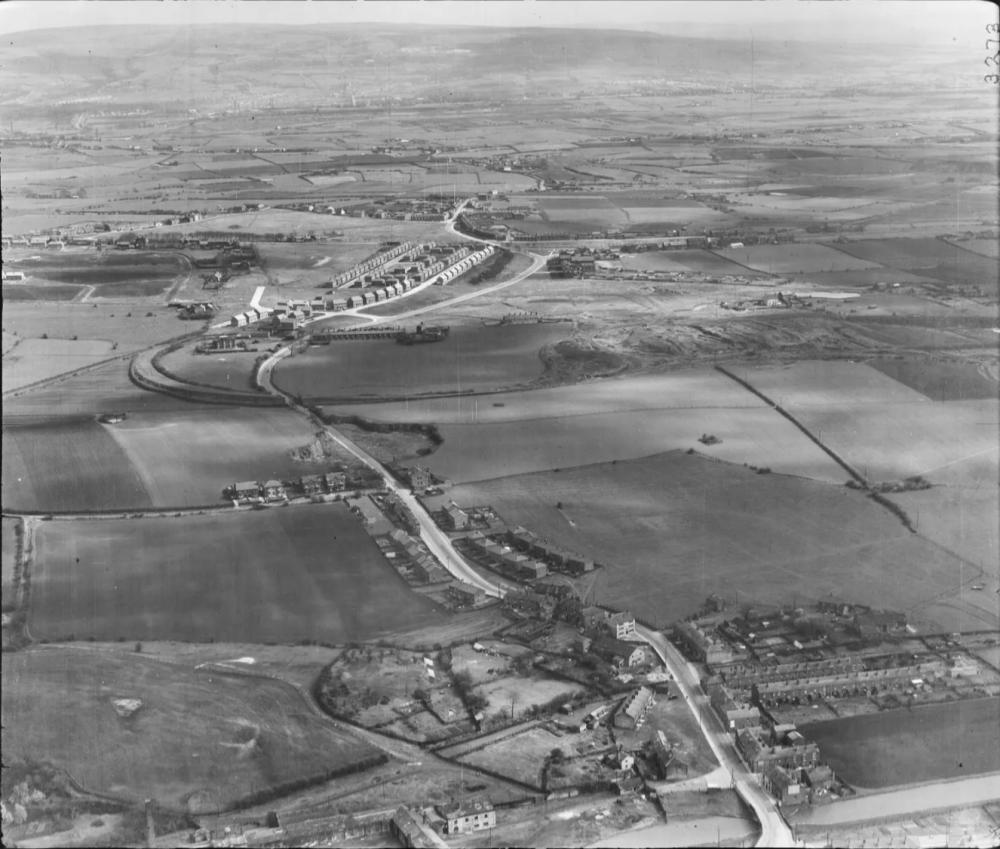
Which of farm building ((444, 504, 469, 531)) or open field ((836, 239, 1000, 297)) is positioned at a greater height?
farm building ((444, 504, 469, 531))

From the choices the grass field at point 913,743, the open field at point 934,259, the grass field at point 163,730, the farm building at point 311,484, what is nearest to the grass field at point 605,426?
the farm building at point 311,484

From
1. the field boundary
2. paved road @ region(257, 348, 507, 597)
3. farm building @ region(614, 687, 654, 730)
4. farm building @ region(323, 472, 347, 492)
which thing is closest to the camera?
farm building @ region(614, 687, 654, 730)

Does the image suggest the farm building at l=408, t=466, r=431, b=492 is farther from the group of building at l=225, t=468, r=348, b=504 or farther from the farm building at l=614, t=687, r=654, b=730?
the farm building at l=614, t=687, r=654, b=730

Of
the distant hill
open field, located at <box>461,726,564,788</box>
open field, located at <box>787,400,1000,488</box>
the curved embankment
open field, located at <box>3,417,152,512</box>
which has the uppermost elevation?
the distant hill

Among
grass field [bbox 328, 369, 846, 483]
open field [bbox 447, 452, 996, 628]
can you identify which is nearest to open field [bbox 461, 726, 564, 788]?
open field [bbox 447, 452, 996, 628]

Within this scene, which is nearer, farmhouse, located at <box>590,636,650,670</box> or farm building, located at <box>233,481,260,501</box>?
farmhouse, located at <box>590,636,650,670</box>

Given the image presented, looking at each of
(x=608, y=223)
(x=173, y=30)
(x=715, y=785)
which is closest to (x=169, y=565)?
(x=715, y=785)
